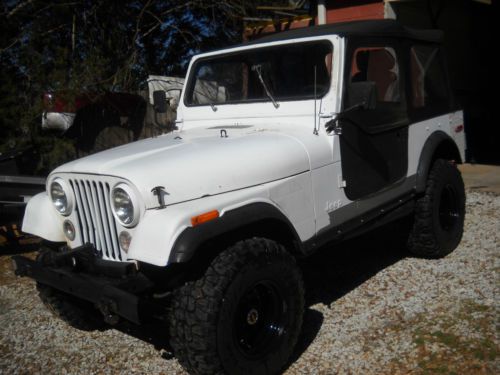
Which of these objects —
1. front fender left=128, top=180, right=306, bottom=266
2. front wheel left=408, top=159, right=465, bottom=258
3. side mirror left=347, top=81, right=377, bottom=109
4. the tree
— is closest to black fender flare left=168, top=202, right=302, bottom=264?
front fender left=128, top=180, right=306, bottom=266

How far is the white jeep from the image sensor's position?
2590 millimetres

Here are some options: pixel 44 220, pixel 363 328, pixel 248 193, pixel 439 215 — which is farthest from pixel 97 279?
pixel 439 215

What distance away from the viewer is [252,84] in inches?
153

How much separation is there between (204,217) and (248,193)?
1.16ft

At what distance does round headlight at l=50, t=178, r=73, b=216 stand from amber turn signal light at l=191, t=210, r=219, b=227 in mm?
863

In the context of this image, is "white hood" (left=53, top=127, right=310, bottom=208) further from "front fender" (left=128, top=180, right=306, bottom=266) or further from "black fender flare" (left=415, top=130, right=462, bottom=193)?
"black fender flare" (left=415, top=130, right=462, bottom=193)

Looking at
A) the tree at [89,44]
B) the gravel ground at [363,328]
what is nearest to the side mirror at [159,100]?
the gravel ground at [363,328]

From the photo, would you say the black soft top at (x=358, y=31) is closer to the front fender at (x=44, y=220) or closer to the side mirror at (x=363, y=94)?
the side mirror at (x=363, y=94)

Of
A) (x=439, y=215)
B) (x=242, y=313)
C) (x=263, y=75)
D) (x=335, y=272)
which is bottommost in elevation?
(x=335, y=272)

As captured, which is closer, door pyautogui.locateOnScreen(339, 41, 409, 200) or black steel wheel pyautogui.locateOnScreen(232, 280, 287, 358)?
black steel wheel pyautogui.locateOnScreen(232, 280, 287, 358)

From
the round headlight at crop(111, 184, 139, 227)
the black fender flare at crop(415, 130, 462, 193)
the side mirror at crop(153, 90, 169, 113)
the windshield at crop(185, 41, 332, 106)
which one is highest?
the windshield at crop(185, 41, 332, 106)

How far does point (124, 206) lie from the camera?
8.71 ft

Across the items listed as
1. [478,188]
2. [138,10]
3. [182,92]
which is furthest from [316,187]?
[138,10]

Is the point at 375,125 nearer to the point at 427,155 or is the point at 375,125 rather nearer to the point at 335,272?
the point at 427,155
